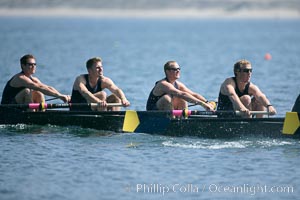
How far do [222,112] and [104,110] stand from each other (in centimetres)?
309

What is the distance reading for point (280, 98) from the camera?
2738cm

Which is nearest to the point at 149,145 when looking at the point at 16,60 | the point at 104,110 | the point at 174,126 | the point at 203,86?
the point at 174,126

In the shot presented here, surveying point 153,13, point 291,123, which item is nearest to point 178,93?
point 291,123

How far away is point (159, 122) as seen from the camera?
61.3 feet

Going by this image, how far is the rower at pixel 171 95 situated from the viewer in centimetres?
1869

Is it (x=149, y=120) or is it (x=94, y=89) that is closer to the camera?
(x=149, y=120)

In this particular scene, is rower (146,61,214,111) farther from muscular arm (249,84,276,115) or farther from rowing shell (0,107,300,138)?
muscular arm (249,84,276,115)

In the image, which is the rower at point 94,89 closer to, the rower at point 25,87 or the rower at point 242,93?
the rower at point 25,87

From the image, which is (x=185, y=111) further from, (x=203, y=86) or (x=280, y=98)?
(x=203, y=86)

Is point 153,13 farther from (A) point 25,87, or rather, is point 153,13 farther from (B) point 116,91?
(B) point 116,91

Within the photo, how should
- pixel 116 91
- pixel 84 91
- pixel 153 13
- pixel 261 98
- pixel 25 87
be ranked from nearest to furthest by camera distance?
pixel 261 98 → pixel 84 91 → pixel 116 91 → pixel 25 87 → pixel 153 13

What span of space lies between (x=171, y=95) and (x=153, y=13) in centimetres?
16107

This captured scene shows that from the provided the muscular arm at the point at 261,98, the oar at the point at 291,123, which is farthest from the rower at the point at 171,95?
the oar at the point at 291,123

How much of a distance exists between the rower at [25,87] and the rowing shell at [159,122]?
1.31ft
